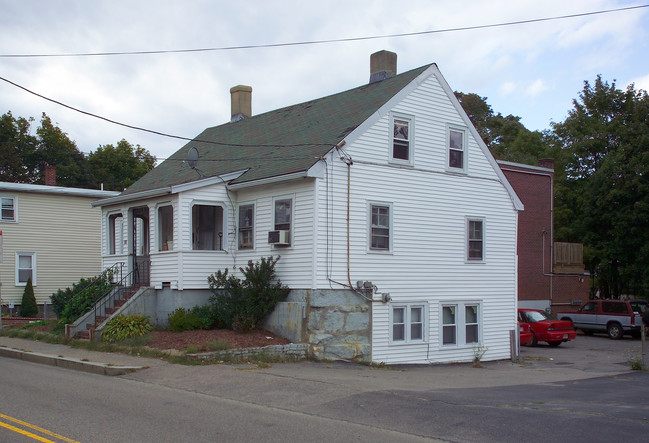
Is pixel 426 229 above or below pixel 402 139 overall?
below

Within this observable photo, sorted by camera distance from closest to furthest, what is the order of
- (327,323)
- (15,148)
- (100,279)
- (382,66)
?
(327,323), (100,279), (382,66), (15,148)

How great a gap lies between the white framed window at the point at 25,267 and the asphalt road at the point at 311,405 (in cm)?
1723

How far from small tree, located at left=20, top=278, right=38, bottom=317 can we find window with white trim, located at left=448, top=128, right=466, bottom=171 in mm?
21026

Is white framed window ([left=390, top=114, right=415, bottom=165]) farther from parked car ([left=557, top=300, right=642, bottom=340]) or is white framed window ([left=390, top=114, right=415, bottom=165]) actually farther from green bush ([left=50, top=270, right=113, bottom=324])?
parked car ([left=557, top=300, right=642, bottom=340])

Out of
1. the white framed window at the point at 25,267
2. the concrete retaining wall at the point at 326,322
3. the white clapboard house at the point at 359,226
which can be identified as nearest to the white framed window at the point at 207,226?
the white clapboard house at the point at 359,226

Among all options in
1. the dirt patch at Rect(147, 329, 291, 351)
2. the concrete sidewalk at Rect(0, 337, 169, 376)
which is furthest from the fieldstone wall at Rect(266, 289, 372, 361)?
the concrete sidewalk at Rect(0, 337, 169, 376)

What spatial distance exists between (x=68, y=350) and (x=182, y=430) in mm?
9711

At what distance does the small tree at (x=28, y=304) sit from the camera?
30.9m

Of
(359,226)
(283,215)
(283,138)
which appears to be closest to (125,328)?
(283,215)

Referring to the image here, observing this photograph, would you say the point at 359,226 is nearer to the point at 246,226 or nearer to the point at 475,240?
the point at 246,226

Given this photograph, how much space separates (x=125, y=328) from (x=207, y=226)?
5024 millimetres

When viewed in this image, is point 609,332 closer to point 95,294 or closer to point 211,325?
point 211,325

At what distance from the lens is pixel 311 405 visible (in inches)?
427

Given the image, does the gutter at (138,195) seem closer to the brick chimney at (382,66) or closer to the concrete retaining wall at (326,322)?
the concrete retaining wall at (326,322)
